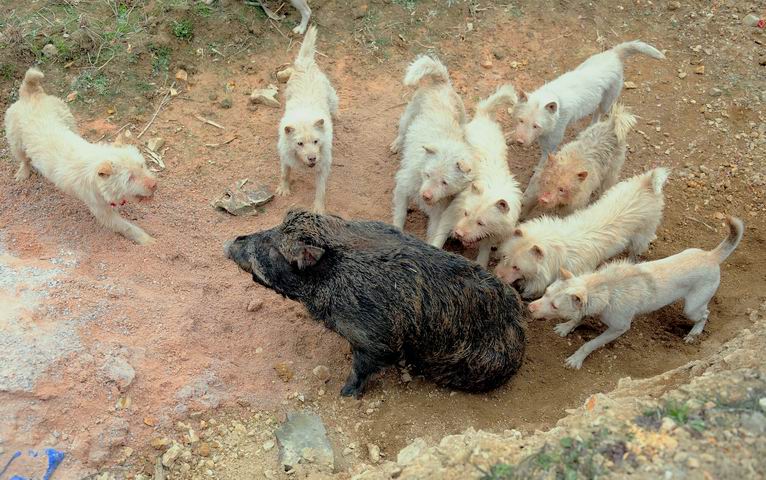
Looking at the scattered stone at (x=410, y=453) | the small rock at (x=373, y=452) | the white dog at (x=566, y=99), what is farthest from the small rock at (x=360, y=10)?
the scattered stone at (x=410, y=453)

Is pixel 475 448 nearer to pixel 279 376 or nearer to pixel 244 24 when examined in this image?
pixel 279 376

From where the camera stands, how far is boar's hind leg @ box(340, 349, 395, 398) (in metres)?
5.07

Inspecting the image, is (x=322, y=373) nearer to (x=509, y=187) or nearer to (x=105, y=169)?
(x=509, y=187)

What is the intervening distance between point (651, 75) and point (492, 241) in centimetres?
481

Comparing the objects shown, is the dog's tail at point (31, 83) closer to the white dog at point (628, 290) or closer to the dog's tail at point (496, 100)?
the dog's tail at point (496, 100)

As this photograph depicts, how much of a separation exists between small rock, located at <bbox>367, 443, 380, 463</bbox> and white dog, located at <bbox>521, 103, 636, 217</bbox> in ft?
11.5

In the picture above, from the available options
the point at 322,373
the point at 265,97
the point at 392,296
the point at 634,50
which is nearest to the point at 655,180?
the point at 634,50

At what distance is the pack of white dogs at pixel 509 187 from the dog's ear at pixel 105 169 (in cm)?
1

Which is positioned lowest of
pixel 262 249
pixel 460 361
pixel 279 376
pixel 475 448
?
pixel 279 376

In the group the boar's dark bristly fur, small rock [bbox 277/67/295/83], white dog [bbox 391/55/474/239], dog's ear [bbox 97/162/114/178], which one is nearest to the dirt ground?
small rock [bbox 277/67/295/83]

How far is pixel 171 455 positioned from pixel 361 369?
5.47ft

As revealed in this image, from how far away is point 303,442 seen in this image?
15.2 feet

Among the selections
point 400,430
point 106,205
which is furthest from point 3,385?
point 400,430

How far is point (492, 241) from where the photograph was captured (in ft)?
21.4
